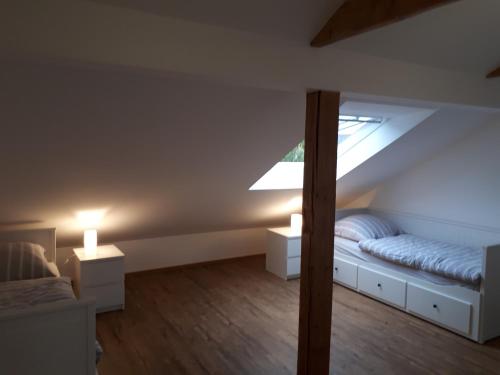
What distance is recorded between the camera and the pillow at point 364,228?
413 centimetres

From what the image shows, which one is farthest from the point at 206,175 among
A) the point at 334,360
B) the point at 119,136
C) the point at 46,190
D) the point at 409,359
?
the point at 409,359

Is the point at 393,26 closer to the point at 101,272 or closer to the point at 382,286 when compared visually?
the point at 382,286

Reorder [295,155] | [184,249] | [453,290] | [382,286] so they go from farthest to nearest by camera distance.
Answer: [184,249], [295,155], [382,286], [453,290]

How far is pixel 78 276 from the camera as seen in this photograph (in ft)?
11.4

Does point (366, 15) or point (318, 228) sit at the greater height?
point (366, 15)

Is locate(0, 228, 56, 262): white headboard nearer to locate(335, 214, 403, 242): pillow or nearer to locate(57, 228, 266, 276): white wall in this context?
locate(57, 228, 266, 276): white wall

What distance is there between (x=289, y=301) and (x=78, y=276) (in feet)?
6.26

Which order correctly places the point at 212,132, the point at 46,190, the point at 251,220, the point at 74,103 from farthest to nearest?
the point at 251,220, the point at 46,190, the point at 212,132, the point at 74,103

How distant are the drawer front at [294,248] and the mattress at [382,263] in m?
0.42

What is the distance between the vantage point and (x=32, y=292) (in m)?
2.54

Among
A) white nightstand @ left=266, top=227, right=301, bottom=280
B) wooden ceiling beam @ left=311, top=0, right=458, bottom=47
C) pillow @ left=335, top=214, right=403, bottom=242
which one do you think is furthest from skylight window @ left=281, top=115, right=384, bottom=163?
wooden ceiling beam @ left=311, top=0, right=458, bottom=47

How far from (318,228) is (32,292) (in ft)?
5.98

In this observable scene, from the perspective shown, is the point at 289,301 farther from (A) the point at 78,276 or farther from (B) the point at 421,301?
(A) the point at 78,276

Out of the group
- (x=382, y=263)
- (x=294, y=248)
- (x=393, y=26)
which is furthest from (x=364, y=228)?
(x=393, y=26)
